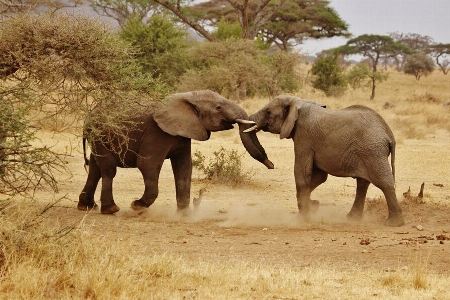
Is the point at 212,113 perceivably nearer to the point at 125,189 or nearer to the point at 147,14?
the point at 125,189

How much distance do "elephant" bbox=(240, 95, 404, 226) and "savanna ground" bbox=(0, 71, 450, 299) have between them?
16.7 inches

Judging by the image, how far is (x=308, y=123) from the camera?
10.1 metres

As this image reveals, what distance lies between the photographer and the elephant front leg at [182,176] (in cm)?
1040

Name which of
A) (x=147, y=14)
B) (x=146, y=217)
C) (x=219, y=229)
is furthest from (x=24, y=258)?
(x=147, y=14)

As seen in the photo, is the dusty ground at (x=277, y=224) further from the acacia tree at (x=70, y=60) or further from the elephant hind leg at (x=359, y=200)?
the acacia tree at (x=70, y=60)

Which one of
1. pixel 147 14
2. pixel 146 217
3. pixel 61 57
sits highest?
pixel 147 14

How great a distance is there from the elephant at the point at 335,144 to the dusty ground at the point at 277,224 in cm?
42

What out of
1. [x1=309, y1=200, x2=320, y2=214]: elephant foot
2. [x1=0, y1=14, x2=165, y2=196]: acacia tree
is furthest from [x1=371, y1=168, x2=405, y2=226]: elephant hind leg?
[x1=0, y1=14, x2=165, y2=196]: acacia tree

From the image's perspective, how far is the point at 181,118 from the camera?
10.0 meters

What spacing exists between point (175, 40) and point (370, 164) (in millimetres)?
19414

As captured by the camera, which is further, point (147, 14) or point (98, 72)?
point (147, 14)

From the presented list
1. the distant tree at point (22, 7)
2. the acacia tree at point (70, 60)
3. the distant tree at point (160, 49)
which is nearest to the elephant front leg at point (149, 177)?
the acacia tree at point (70, 60)

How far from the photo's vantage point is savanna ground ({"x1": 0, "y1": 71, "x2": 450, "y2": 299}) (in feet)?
18.3

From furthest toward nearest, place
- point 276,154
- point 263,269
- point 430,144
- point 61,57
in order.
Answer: point 430,144
point 276,154
point 61,57
point 263,269
